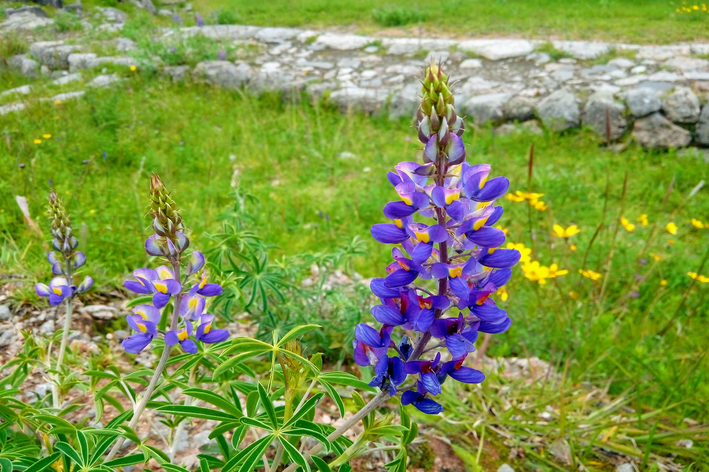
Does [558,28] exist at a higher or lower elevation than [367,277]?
higher

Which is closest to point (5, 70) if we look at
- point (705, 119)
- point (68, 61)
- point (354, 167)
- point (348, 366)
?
point (68, 61)

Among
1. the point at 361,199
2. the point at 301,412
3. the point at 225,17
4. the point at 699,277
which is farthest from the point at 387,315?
the point at 225,17

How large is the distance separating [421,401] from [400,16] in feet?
33.0

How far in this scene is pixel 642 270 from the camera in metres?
3.52

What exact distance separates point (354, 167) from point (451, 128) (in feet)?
13.7

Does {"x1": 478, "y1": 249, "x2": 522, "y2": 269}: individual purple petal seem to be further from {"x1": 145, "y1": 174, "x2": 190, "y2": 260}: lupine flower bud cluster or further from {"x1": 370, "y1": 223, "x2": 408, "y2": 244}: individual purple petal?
{"x1": 145, "y1": 174, "x2": 190, "y2": 260}: lupine flower bud cluster

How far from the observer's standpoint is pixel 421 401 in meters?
1.10

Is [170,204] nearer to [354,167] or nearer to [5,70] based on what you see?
[354,167]

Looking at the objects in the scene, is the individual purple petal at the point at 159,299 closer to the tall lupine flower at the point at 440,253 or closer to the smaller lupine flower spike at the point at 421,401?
the tall lupine flower at the point at 440,253

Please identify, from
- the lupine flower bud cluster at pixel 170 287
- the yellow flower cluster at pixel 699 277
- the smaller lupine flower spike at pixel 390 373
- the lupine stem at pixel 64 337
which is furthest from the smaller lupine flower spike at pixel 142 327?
the yellow flower cluster at pixel 699 277

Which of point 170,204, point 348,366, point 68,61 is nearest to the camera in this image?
point 170,204

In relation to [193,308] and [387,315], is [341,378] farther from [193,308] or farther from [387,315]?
[193,308]

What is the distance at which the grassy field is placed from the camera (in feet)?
8.73

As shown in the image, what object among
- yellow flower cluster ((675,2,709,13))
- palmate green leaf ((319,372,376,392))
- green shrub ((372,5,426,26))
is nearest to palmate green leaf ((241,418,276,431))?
palmate green leaf ((319,372,376,392))
